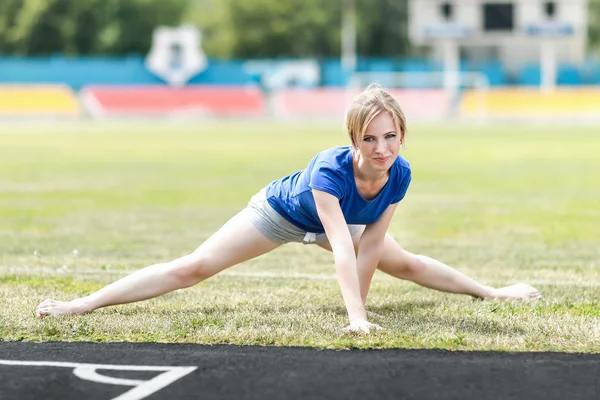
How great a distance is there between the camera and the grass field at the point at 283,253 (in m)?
5.54

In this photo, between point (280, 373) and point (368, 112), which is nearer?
point (280, 373)

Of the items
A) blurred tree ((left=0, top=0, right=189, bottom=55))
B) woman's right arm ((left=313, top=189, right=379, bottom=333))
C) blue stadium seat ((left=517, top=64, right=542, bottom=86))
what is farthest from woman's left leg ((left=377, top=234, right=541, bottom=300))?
blurred tree ((left=0, top=0, right=189, bottom=55))

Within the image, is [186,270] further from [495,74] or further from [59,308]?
[495,74]

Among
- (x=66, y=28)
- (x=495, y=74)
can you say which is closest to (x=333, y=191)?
(x=495, y=74)

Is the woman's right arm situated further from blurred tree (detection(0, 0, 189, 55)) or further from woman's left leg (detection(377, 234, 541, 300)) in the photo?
blurred tree (detection(0, 0, 189, 55))

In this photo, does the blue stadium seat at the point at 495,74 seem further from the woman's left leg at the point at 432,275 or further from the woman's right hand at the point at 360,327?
the woman's right hand at the point at 360,327

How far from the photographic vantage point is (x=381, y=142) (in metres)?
5.24

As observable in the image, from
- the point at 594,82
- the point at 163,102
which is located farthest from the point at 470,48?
the point at 163,102

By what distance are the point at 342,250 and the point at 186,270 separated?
99 centimetres

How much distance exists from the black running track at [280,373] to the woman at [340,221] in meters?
0.62

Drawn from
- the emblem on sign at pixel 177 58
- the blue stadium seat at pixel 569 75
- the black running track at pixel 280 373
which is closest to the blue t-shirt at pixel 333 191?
the black running track at pixel 280 373

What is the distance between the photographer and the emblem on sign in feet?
195

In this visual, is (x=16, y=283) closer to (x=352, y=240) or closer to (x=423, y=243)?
(x=352, y=240)

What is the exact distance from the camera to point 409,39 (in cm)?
8456
